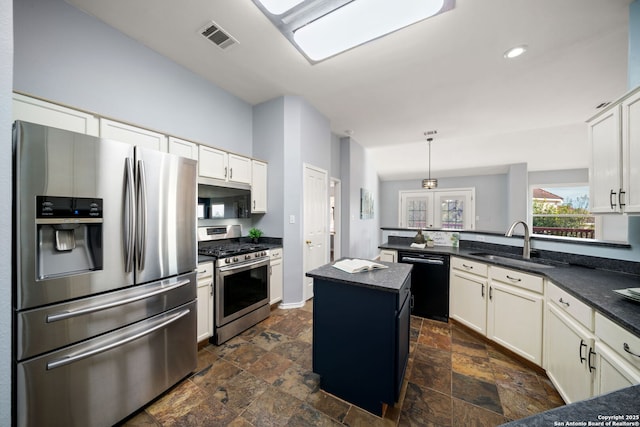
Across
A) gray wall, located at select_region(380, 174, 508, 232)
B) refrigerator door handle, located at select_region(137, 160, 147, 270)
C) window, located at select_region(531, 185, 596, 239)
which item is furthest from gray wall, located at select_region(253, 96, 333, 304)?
window, located at select_region(531, 185, 596, 239)

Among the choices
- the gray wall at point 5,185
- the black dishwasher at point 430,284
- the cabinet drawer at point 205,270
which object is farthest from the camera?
the black dishwasher at point 430,284

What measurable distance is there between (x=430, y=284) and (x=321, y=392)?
185 cm

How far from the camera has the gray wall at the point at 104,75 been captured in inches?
66.3

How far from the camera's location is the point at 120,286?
1.42 metres

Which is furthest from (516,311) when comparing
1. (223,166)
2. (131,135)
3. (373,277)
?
(131,135)

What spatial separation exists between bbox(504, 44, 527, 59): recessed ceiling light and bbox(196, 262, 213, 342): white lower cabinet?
11.9 ft

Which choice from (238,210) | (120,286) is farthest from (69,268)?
(238,210)

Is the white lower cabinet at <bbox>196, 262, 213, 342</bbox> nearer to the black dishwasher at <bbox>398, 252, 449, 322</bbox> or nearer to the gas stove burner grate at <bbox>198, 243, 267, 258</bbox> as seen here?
the gas stove burner grate at <bbox>198, 243, 267, 258</bbox>

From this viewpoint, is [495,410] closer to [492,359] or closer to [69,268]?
[492,359]

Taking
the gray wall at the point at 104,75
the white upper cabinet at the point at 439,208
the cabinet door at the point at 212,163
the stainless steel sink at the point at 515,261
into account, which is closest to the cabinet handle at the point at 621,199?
the stainless steel sink at the point at 515,261

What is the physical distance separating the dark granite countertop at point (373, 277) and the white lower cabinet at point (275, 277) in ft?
4.43

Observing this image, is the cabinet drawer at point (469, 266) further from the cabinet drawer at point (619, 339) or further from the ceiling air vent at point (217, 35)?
the ceiling air vent at point (217, 35)

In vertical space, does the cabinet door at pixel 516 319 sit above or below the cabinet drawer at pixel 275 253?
below

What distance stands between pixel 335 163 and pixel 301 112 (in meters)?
1.64
